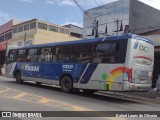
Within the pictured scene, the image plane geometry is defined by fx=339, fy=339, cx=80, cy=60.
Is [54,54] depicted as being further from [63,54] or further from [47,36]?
[47,36]

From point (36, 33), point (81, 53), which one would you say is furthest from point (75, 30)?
point (81, 53)

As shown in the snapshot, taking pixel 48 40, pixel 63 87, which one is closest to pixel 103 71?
pixel 63 87

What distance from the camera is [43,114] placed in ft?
35.5

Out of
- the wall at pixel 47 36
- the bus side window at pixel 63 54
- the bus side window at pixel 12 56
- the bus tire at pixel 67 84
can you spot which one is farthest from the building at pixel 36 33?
the bus tire at pixel 67 84

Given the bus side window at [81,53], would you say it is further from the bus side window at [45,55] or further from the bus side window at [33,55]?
the bus side window at [33,55]

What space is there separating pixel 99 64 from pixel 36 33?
41.9m

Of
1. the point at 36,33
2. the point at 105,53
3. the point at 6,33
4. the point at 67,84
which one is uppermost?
the point at 6,33

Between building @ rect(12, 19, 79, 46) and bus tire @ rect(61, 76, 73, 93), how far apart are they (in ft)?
125

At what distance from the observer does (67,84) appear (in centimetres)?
1912

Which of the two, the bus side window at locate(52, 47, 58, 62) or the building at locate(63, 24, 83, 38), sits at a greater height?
the building at locate(63, 24, 83, 38)

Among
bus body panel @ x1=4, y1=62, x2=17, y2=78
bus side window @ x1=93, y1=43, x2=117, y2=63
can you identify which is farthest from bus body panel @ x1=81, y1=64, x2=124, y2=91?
bus body panel @ x1=4, y1=62, x2=17, y2=78

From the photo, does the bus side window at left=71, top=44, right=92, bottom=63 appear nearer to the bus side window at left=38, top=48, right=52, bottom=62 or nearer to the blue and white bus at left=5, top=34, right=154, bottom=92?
the blue and white bus at left=5, top=34, right=154, bottom=92

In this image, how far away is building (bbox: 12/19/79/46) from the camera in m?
58.0

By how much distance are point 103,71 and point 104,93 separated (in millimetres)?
4654
